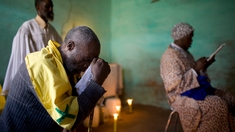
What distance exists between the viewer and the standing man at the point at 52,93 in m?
0.83

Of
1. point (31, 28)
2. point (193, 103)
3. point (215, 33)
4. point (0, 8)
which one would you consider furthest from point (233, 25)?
point (0, 8)

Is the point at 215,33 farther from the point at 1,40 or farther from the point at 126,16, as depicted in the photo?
the point at 1,40

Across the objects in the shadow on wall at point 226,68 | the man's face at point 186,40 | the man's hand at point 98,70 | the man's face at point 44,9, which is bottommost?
the shadow on wall at point 226,68

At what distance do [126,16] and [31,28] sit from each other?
2.52m

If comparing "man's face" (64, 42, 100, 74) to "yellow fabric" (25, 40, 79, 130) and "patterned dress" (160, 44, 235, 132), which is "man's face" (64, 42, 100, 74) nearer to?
"yellow fabric" (25, 40, 79, 130)

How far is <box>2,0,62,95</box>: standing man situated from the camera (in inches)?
86.5

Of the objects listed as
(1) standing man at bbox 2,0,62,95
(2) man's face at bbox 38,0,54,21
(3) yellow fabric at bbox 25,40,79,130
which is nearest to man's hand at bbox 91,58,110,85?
(3) yellow fabric at bbox 25,40,79,130

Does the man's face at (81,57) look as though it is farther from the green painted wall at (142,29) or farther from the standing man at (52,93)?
the green painted wall at (142,29)

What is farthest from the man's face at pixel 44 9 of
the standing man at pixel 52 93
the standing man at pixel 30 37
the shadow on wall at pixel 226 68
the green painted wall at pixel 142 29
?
the shadow on wall at pixel 226 68

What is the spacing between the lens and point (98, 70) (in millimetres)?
941

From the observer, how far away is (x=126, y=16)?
14.3 ft

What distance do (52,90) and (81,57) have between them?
0.27 meters

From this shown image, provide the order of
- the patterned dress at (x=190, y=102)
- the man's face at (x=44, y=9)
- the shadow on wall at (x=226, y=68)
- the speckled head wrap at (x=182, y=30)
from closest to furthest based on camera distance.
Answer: the patterned dress at (x=190, y=102), the speckled head wrap at (x=182, y=30), the man's face at (x=44, y=9), the shadow on wall at (x=226, y=68)

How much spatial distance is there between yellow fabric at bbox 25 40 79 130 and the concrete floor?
6.94 ft
